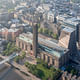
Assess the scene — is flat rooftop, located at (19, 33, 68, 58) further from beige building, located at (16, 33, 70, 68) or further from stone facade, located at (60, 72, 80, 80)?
stone facade, located at (60, 72, 80, 80)

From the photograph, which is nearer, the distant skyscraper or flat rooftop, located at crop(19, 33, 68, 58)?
flat rooftop, located at crop(19, 33, 68, 58)

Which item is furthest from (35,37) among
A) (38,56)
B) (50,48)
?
(38,56)

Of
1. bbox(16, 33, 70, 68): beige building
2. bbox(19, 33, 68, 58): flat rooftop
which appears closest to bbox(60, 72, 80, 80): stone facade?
bbox(16, 33, 70, 68): beige building

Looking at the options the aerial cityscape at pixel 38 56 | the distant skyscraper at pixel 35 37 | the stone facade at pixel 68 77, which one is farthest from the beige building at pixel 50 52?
the stone facade at pixel 68 77

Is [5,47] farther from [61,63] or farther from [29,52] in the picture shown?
[61,63]

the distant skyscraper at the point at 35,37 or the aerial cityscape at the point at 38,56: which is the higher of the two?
the distant skyscraper at the point at 35,37

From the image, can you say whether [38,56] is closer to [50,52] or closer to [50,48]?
[50,48]

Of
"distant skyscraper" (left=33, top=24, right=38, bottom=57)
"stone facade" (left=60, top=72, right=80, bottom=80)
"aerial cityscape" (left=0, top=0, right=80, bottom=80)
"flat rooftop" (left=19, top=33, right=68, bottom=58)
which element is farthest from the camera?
"distant skyscraper" (left=33, top=24, right=38, bottom=57)

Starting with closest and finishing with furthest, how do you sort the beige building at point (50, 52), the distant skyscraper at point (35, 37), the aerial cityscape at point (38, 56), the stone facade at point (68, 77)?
the stone facade at point (68, 77) < the aerial cityscape at point (38, 56) < the beige building at point (50, 52) < the distant skyscraper at point (35, 37)

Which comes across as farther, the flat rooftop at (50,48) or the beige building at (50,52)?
the flat rooftop at (50,48)

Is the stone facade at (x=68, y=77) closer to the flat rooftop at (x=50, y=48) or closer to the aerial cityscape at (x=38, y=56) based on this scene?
the aerial cityscape at (x=38, y=56)

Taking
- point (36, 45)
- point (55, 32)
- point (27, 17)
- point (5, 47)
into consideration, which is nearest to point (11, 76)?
point (36, 45)
